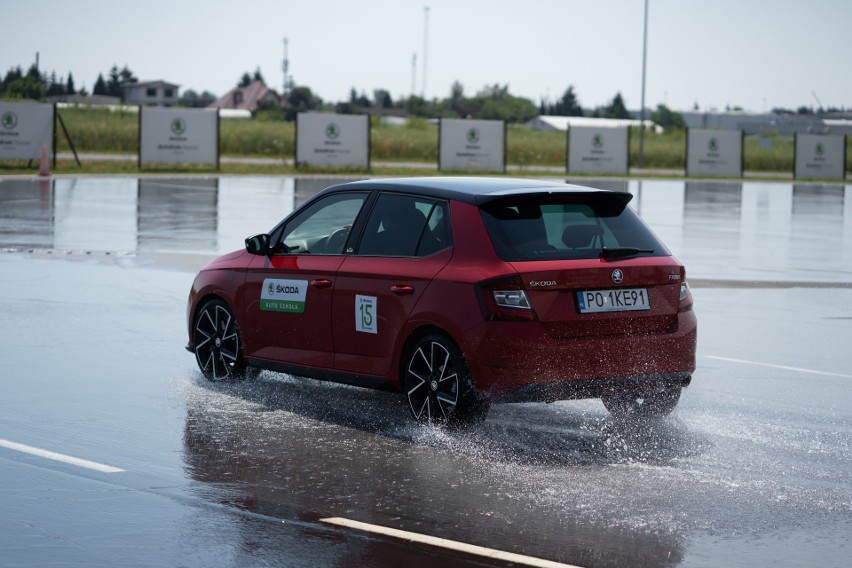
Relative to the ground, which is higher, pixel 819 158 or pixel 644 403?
pixel 819 158

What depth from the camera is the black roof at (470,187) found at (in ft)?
28.5

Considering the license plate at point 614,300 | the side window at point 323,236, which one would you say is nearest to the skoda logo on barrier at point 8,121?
the side window at point 323,236

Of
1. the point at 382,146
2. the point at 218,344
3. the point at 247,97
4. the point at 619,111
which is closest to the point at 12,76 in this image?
the point at 247,97

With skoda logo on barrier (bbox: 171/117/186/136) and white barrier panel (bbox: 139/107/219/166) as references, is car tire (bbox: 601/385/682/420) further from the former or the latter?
skoda logo on barrier (bbox: 171/117/186/136)

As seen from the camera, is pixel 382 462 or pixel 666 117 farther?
pixel 666 117

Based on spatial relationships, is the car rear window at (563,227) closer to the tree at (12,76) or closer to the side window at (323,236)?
the side window at (323,236)

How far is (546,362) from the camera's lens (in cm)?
817

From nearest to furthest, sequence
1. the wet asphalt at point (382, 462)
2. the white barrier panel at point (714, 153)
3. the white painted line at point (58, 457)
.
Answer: the wet asphalt at point (382, 462)
the white painted line at point (58, 457)
the white barrier panel at point (714, 153)

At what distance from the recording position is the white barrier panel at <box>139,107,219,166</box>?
46.4m

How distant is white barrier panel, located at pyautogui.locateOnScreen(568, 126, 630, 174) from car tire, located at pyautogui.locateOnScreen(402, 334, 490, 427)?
154 feet

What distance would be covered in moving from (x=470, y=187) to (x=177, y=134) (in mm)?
39183

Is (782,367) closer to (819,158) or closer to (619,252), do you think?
(619,252)

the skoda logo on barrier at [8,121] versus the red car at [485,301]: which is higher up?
the skoda logo on barrier at [8,121]

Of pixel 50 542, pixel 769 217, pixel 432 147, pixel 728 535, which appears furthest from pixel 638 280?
pixel 432 147
